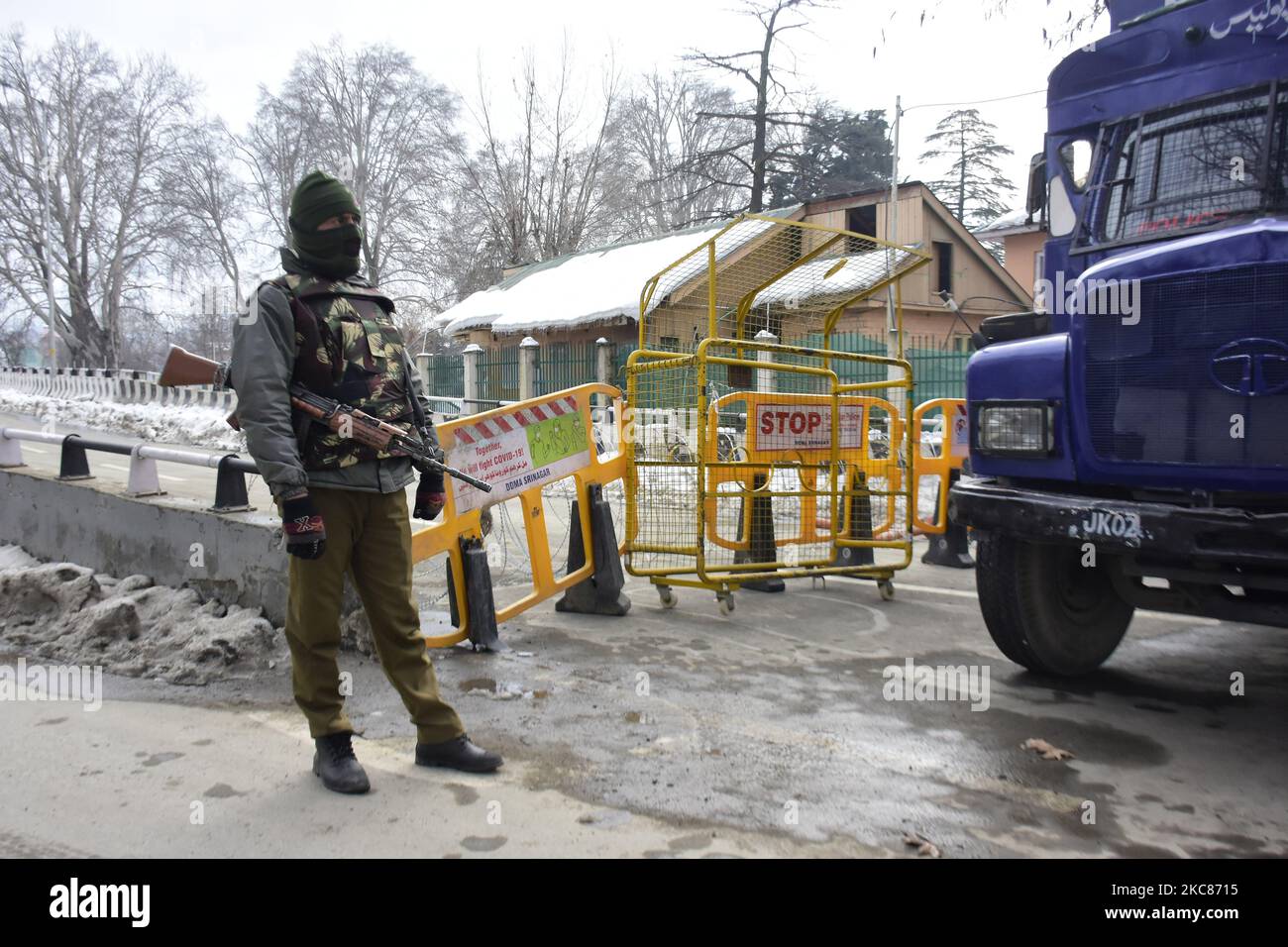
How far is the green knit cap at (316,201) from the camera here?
3.38 metres

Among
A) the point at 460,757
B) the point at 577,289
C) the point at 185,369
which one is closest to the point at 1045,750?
the point at 460,757

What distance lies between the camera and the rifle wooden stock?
12.7 feet

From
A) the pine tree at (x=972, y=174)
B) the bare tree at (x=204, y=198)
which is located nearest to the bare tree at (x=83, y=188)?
the bare tree at (x=204, y=198)

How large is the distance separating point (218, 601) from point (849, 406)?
4.44m

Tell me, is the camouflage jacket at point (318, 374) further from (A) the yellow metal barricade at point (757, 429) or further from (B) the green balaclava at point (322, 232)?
(A) the yellow metal barricade at point (757, 429)

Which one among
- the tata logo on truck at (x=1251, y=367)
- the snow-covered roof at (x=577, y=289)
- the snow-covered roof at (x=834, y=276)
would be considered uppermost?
the snow-covered roof at (x=577, y=289)

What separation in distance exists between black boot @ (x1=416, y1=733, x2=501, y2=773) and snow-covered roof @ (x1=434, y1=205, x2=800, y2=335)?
667 inches

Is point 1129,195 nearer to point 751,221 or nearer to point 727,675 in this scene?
point 751,221

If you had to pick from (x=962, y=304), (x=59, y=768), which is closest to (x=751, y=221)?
(x=59, y=768)

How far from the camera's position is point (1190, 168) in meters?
4.65

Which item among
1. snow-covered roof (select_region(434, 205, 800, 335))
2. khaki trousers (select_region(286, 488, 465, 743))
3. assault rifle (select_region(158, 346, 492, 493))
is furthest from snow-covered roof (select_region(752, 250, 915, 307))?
snow-covered roof (select_region(434, 205, 800, 335))

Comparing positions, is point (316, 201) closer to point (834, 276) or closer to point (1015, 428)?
point (1015, 428)

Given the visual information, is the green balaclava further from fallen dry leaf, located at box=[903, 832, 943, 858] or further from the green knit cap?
fallen dry leaf, located at box=[903, 832, 943, 858]

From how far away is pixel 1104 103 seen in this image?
5.09 metres
